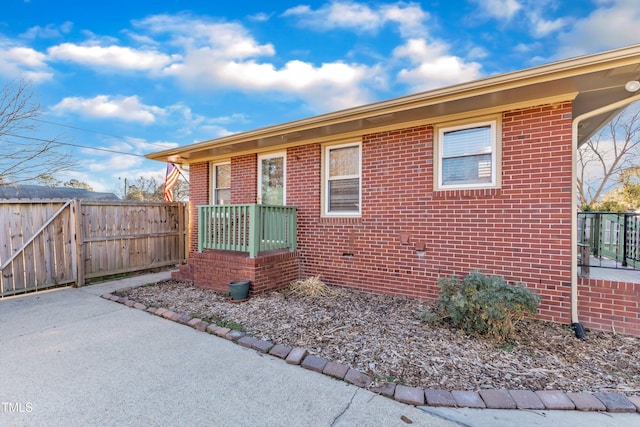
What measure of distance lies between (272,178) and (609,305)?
20.0 feet

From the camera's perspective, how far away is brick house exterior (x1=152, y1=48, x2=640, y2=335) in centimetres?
371

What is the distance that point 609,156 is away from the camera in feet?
43.5

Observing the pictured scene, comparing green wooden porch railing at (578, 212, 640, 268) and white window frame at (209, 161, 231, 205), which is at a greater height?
white window frame at (209, 161, 231, 205)

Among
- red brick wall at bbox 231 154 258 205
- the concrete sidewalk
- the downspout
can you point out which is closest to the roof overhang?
the downspout

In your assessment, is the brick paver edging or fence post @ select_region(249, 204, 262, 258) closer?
the brick paver edging

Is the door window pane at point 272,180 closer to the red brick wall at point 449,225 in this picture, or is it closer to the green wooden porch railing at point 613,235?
the red brick wall at point 449,225

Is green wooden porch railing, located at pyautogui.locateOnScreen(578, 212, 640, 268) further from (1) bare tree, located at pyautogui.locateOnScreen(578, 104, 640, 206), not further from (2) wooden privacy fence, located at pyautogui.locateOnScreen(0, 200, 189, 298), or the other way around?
(1) bare tree, located at pyautogui.locateOnScreen(578, 104, 640, 206)

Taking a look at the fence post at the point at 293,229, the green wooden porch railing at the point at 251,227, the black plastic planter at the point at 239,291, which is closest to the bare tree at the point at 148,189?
the green wooden porch railing at the point at 251,227

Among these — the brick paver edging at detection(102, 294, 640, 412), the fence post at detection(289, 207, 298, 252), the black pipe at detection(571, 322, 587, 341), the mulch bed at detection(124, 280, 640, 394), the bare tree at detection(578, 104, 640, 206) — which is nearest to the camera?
the brick paver edging at detection(102, 294, 640, 412)

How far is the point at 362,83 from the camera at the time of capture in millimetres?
11430

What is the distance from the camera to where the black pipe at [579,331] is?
333 centimetres

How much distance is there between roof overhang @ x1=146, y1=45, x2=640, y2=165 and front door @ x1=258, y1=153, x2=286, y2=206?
0.57 m

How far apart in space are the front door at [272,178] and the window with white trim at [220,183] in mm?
1199

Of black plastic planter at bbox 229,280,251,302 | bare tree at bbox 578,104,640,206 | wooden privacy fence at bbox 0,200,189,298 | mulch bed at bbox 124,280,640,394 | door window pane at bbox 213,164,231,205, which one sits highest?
bare tree at bbox 578,104,640,206
